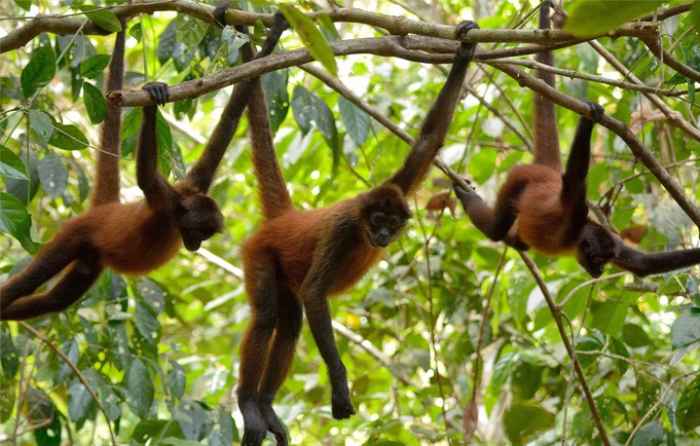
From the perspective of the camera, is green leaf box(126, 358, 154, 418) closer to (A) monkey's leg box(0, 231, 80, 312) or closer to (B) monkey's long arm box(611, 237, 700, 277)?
(A) monkey's leg box(0, 231, 80, 312)

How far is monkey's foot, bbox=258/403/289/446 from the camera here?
7.07 m

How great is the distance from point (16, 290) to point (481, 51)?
4.17m

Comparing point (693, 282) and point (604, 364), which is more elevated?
point (693, 282)

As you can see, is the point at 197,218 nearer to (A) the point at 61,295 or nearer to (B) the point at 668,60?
(A) the point at 61,295

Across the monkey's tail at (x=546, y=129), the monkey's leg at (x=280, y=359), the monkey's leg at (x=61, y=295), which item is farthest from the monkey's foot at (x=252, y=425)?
the monkey's tail at (x=546, y=129)

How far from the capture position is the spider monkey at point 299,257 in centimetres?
662

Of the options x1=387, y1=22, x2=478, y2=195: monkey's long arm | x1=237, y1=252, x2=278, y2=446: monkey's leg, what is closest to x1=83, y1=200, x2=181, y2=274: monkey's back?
x1=237, y1=252, x2=278, y2=446: monkey's leg

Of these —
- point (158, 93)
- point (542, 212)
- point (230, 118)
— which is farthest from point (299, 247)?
point (158, 93)

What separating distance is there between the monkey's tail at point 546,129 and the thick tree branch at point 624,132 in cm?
172

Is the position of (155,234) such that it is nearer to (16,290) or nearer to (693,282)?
(16,290)

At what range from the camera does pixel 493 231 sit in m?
8.12

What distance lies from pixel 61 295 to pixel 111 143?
1410 millimetres

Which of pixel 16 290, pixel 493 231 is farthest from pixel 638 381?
pixel 16 290

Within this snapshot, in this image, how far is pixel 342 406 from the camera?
652cm
